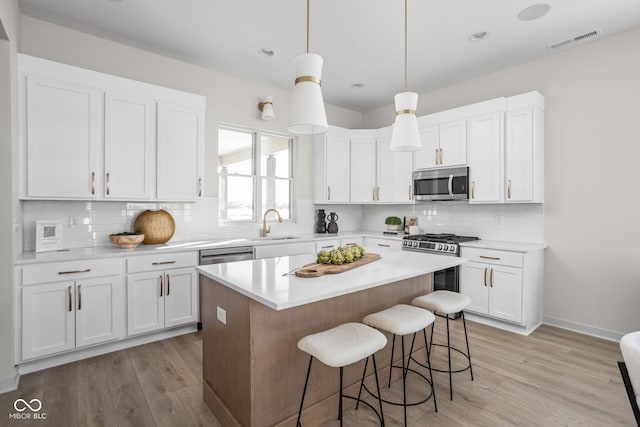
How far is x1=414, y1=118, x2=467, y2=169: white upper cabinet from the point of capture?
13.5 ft

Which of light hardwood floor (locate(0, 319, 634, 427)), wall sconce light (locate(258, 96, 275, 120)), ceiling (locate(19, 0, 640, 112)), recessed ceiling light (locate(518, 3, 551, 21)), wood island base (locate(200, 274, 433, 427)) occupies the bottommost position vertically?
light hardwood floor (locate(0, 319, 634, 427))

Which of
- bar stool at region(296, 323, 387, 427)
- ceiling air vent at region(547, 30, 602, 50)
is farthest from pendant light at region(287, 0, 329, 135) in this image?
ceiling air vent at region(547, 30, 602, 50)

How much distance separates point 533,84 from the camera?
386 centimetres

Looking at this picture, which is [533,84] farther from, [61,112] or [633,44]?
[61,112]

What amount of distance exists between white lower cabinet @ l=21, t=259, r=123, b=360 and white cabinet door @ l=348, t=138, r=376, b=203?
3.39m

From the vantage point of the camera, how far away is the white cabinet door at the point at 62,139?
109 inches

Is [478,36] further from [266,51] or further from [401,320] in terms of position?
[401,320]

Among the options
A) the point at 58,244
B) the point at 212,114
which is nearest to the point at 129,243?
the point at 58,244

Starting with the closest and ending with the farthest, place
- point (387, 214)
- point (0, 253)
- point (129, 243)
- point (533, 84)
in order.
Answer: point (0, 253) < point (129, 243) < point (533, 84) < point (387, 214)

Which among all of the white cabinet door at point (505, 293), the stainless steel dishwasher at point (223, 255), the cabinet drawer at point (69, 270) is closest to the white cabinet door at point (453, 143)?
the white cabinet door at point (505, 293)

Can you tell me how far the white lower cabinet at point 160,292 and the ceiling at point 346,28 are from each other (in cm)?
220

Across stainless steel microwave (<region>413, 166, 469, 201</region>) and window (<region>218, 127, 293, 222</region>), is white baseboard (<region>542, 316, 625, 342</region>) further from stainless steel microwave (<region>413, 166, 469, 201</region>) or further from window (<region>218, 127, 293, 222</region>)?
window (<region>218, 127, 293, 222</region>)

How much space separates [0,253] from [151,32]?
7.65 feet

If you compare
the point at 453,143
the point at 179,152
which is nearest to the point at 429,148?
the point at 453,143
